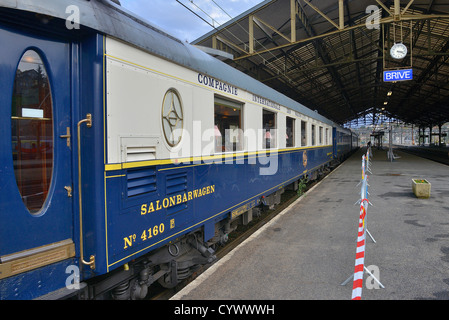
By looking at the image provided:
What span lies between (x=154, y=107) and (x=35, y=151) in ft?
3.83

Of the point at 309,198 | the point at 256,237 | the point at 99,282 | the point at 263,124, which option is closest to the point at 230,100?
the point at 263,124

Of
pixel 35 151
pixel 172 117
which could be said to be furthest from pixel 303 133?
pixel 35 151

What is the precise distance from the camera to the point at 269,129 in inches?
255

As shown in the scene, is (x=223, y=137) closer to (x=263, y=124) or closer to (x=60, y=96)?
(x=263, y=124)

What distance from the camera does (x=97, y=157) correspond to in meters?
2.44

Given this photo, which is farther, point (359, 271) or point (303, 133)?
point (303, 133)

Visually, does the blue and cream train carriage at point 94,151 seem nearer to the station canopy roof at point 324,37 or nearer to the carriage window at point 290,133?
the station canopy roof at point 324,37

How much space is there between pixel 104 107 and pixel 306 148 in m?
8.39

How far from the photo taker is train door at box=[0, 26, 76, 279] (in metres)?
2.11

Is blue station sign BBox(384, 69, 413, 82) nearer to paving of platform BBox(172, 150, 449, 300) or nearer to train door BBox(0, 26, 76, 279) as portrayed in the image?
paving of platform BBox(172, 150, 449, 300)

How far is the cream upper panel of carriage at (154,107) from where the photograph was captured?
8.51 feet

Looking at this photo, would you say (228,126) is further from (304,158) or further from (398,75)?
(398,75)

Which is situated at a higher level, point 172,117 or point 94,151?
point 172,117

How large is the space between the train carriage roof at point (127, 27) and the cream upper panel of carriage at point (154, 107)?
0.08m
